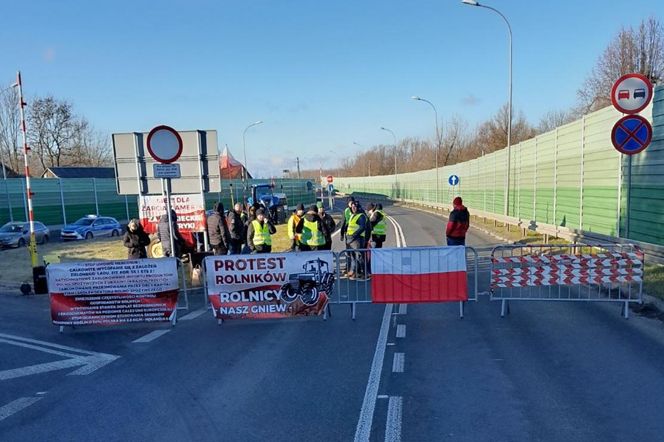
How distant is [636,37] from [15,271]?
1971 inches

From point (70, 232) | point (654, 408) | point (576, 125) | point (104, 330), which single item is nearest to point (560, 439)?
point (654, 408)

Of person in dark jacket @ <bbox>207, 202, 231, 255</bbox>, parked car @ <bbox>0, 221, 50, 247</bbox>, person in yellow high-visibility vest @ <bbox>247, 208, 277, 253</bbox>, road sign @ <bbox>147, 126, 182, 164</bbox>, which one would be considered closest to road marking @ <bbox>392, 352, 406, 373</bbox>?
road sign @ <bbox>147, 126, 182, 164</bbox>

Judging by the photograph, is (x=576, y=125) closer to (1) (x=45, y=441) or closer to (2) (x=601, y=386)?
(2) (x=601, y=386)

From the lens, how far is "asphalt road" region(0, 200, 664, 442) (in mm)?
4238

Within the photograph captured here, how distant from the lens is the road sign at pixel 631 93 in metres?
9.33

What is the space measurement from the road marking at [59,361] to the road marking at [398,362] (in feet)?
11.9

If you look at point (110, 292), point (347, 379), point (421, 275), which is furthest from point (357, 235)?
point (347, 379)

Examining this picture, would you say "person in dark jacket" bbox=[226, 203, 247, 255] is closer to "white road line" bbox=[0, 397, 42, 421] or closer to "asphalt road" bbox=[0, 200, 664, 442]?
"asphalt road" bbox=[0, 200, 664, 442]

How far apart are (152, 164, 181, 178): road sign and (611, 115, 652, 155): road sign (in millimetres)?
8209

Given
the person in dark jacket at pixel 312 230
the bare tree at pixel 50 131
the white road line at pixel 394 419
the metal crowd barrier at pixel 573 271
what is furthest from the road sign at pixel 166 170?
the bare tree at pixel 50 131

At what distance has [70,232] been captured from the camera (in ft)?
90.6

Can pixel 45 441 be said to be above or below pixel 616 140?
below

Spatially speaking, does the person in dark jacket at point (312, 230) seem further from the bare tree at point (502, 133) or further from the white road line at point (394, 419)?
the bare tree at point (502, 133)

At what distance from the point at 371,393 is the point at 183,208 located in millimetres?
8950
